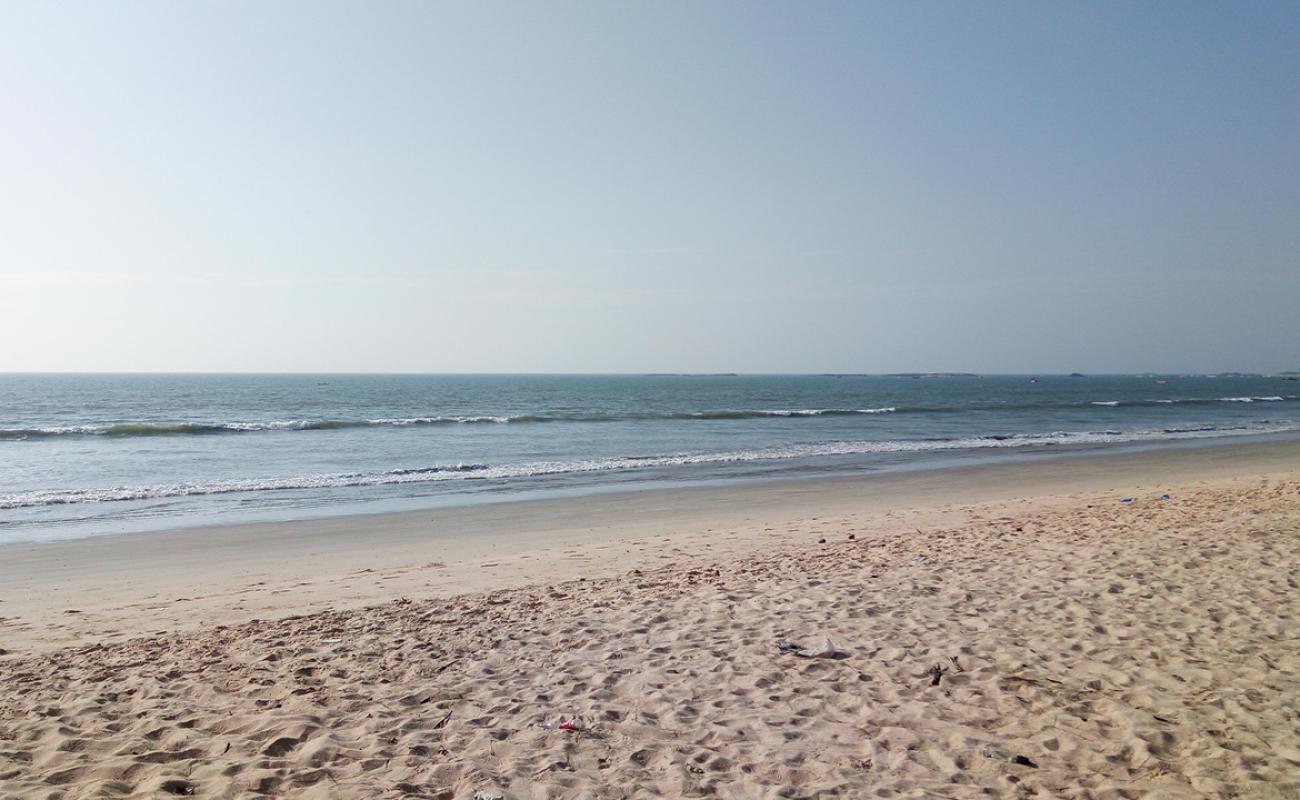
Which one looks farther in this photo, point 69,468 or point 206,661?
point 69,468

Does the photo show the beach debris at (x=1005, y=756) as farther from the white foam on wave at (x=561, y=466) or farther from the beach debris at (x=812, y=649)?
the white foam on wave at (x=561, y=466)

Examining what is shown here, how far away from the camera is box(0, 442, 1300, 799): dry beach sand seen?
4.09 meters

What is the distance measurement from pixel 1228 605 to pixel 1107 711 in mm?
2925

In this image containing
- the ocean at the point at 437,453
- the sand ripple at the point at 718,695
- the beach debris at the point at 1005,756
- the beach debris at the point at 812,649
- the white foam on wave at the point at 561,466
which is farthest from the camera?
the white foam on wave at the point at 561,466

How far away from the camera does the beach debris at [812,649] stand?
580 cm

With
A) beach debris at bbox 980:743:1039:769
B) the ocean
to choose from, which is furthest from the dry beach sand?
the ocean

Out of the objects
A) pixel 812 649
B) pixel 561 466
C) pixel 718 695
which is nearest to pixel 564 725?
pixel 718 695

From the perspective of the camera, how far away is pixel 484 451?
27500 millimetres

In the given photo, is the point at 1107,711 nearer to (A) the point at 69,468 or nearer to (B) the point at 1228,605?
(B) the point at 1228,605

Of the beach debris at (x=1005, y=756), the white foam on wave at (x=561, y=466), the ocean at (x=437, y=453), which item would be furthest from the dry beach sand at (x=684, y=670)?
the white foam on wave at (x=561, y=466)

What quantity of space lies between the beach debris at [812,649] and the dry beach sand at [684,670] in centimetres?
10

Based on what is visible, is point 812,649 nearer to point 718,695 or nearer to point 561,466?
point 718,695

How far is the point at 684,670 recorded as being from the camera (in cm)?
556

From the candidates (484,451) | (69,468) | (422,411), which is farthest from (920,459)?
(422,411)
